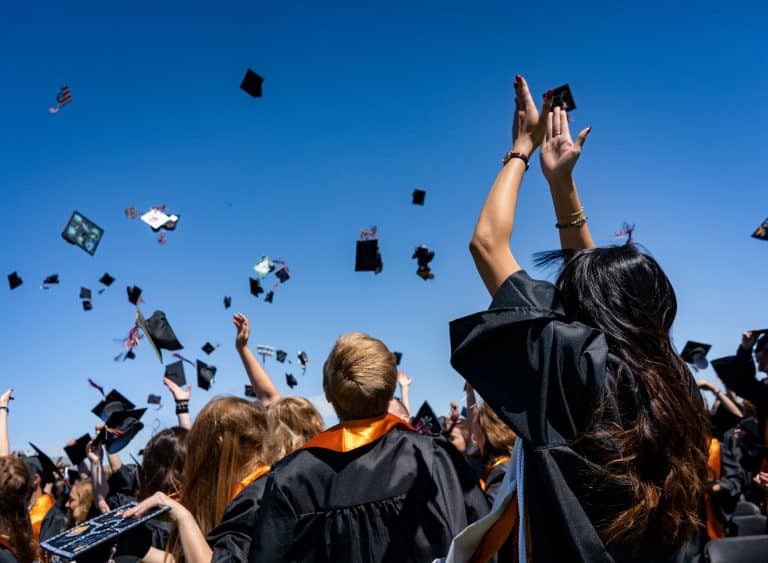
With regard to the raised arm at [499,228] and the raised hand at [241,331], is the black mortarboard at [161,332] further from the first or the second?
the raised arm at [499,228]

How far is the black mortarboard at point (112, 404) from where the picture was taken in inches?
213

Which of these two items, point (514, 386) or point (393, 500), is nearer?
point (514, 386)

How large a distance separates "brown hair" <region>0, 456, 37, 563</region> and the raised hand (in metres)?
1.57

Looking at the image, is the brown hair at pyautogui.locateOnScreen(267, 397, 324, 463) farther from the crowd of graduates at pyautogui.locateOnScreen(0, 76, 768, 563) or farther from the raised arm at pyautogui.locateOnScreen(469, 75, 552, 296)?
the raised arm at pyautogui.locateOnScreen(469, 75, 552, 296)

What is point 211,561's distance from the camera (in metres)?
2.27

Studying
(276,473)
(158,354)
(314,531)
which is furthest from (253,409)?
(158,354)

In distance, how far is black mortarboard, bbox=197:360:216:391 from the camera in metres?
8.33

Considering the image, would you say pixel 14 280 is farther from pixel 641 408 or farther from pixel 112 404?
pixel 641 408

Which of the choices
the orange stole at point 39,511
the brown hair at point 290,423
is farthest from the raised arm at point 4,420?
the brown hair at point 290,423

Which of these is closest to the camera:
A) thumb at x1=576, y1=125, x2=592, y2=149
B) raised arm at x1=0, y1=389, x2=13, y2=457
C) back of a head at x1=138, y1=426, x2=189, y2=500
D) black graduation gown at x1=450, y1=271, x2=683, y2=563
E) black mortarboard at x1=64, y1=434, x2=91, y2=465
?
black graduation gown at x1=450, y1=271, x2=683, y2=563

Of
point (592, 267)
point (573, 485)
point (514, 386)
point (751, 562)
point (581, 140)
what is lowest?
point (751, 562)

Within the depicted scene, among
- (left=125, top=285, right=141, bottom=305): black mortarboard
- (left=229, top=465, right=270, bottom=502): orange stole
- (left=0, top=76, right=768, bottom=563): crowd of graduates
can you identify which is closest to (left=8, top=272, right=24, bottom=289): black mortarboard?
(left=125, top=285, right=141, bottom=305): black mortarboard

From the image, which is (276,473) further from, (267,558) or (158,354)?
(158,354)

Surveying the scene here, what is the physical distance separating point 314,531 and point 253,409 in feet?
2.21
